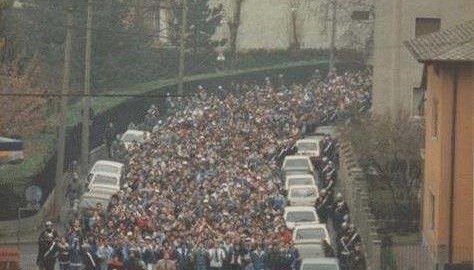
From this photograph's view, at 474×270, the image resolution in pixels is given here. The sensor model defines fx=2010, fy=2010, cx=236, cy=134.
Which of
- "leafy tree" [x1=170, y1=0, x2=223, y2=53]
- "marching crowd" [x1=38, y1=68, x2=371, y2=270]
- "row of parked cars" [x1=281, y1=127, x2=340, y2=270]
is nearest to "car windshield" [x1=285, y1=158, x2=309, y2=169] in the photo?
"row of parked cars" [x1=281, y1=127, x2=340, y2=270]

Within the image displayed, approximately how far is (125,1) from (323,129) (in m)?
26.7

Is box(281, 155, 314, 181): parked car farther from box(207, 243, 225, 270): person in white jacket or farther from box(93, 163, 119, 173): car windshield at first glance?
box(207, 243, 225, 270): person in white jacket

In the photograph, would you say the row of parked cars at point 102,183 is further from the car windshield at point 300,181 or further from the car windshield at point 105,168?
the car windshield at point 300,181

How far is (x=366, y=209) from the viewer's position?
179ft

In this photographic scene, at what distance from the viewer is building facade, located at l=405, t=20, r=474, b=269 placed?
1884 inches

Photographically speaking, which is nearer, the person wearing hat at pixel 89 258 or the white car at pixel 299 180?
the person wearing hat at pixel 89 258

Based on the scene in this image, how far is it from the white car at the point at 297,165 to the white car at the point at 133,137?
26.7ft

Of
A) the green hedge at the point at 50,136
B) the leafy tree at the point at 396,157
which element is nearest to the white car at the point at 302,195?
the leafy tree at the point at 396,157

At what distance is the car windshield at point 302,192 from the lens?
63.2 meters

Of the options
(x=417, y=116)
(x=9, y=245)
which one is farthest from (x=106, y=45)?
(x=9, y=245)

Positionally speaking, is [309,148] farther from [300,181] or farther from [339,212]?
[339,212]

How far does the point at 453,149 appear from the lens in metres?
48.4

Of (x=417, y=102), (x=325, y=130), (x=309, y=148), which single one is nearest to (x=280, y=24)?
(x=325, y=130)

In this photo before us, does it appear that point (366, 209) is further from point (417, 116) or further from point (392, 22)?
point (392, 22)
